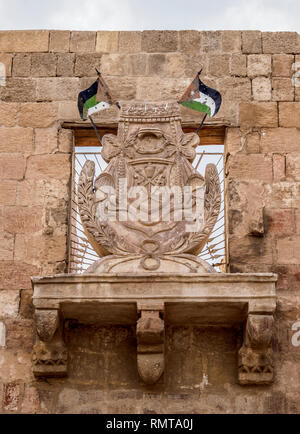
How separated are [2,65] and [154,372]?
353 cm

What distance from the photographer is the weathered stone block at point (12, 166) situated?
912 cm

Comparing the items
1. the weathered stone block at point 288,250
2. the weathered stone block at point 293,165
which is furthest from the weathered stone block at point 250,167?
the weathered stone block at point 288,250

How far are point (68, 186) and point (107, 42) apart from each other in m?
1.64

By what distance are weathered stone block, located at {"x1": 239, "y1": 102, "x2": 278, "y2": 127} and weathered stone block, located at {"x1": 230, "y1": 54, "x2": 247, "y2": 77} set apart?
1.17 ft

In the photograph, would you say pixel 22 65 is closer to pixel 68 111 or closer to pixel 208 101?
pixel 68 111

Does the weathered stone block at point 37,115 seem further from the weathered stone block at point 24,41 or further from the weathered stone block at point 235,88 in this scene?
the weathered stone block at point 235,88

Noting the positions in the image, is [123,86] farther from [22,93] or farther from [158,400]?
[158,400]

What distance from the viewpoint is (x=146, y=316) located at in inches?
311

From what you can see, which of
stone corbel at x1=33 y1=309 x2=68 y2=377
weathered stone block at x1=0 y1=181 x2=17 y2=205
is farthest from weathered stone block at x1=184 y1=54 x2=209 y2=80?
stone corbel at x1=33 y1=309 x2=68 y2=377

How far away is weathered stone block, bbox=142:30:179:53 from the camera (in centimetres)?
977

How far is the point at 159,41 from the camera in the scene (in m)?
9.81

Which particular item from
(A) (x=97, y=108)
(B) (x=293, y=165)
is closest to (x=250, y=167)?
(B) (x=293, y=165)

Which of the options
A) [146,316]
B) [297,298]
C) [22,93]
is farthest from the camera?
[22,93]

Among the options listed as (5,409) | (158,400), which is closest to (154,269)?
(158,400)
